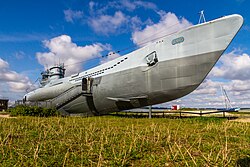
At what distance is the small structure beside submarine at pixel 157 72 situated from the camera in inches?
584

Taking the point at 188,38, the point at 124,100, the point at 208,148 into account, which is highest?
the point at 188,38

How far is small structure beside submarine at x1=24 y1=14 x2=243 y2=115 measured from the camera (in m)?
14.8

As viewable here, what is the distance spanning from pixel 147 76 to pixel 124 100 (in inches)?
119

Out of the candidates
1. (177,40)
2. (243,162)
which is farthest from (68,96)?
(243,162)

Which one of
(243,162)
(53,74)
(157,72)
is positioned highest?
(53,74)

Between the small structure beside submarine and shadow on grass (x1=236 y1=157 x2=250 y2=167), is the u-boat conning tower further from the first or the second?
shadow on grass (x1=236 y1=157 x2=250 y2=167)

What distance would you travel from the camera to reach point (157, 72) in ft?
54.5

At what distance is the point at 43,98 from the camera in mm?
28953

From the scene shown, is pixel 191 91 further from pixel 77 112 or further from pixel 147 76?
pixel 77 112

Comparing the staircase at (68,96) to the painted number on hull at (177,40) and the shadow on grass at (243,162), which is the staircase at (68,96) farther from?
the shadow on grass at (243,162)

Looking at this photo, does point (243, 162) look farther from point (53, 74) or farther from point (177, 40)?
point (53, 74)

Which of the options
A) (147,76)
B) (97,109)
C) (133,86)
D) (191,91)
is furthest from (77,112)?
(191,91)

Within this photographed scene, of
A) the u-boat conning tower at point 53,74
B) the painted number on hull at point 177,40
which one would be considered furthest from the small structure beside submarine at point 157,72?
the u-boat conning tower at point 53,74

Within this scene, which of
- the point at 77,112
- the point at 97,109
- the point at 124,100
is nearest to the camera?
the point at 124,100
